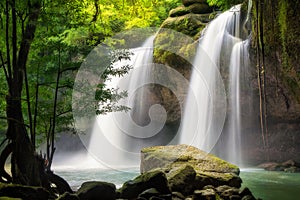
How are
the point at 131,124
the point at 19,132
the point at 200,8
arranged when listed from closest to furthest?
the point at 19,132
the point at 200,8
the point at 131,124

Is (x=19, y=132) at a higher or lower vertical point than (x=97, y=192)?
higher

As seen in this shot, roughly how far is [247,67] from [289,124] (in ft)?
→ 12.3

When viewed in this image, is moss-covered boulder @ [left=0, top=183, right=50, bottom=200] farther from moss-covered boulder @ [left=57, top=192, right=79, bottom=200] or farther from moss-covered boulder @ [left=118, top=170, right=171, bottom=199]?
moss-covered boulder @ [left=118, top=170, right=171, bottom=199]

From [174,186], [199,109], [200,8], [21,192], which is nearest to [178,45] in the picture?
[200,8]

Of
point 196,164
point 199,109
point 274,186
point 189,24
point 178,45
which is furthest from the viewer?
point 178,45

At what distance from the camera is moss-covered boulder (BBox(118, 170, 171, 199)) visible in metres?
6.41

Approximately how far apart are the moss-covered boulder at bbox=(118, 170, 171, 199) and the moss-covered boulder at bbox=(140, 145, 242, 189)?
0.70 metres

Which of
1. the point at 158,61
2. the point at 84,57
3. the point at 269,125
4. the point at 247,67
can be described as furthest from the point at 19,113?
the point at 269,125

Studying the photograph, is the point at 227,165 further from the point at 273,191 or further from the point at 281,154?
the point at 281,154

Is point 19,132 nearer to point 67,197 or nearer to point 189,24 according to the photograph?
point 67,197

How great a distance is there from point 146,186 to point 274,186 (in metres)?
4.36

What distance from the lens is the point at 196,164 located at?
8.51 m

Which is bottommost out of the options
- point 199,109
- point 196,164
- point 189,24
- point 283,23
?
point 196,164

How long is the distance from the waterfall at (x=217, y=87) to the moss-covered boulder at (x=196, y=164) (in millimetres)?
5519
